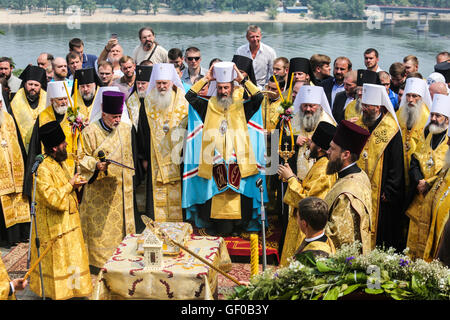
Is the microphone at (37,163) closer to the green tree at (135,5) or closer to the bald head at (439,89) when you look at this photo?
the bald head at (439,89)

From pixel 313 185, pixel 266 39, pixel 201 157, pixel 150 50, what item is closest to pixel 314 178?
pixel 313 185

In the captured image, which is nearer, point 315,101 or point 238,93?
point 315,101

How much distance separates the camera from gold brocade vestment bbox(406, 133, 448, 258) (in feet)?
24.3

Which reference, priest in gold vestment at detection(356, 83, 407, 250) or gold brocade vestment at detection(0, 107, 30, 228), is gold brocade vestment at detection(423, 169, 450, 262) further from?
gold brocade vestment at detection(0, 107, 30, 228)

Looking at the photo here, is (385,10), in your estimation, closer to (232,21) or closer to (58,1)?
(232,21)

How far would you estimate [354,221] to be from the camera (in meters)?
5.56

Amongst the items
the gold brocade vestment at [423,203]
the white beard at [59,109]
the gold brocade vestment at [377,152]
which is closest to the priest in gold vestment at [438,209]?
the gold brocade vestment at [423,203]

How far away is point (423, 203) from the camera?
7359 millimetres

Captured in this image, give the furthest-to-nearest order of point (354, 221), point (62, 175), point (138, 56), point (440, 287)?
point (138, 56) < point (62, 175) < point (354, 221) < point (440, 287)

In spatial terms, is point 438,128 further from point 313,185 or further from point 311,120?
point 313,185

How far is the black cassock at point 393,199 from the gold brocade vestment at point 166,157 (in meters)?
2.52

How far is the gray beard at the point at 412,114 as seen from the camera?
8172 mm

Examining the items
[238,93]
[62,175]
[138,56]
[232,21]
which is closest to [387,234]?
[238,93]

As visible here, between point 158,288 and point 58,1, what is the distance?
5976cm
